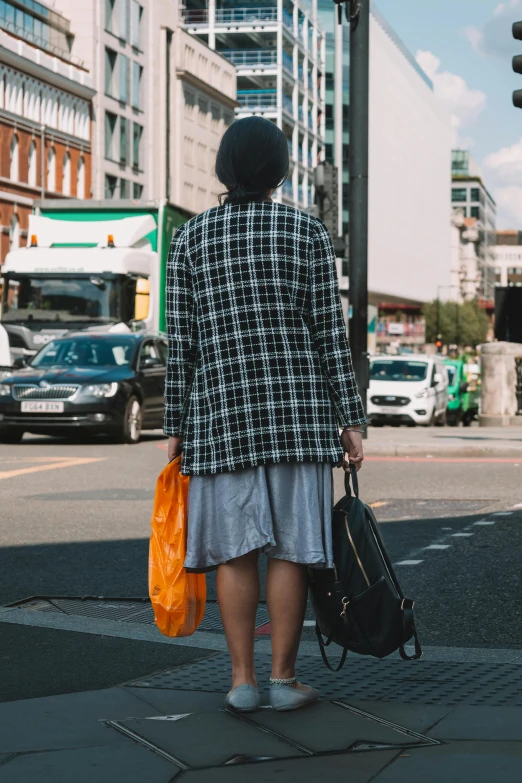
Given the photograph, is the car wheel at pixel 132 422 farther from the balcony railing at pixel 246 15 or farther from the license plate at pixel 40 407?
the balcony railing at pixel 246 15

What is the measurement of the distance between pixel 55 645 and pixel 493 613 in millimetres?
2008

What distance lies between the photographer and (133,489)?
13195mm

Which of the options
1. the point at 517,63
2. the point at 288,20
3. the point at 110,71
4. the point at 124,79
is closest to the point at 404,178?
the point at 288,20

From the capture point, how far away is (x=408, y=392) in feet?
109

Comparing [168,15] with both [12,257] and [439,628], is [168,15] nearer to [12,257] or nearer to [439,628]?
[12,257]

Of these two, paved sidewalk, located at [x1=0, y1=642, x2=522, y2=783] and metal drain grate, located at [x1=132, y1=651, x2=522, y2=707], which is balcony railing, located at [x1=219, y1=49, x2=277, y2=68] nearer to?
metal drain grate, located at [x1=132, y1=651, x2=522, y2=707]

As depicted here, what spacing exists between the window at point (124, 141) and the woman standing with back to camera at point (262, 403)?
7415 centimetres

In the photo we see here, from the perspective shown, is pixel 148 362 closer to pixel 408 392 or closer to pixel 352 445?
pixel 408 392

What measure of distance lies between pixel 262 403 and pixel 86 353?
1688 centimetres

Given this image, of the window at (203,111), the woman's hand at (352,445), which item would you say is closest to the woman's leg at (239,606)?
the woman's hand at (352,445)

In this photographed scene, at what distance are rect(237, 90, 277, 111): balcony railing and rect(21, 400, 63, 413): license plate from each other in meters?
86.4

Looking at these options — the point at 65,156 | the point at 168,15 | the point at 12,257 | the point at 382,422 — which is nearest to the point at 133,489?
the point at 12,257

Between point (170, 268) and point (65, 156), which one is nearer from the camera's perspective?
point (170, 268)

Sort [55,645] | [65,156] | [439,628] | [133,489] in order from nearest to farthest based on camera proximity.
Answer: [55,645] → [439,628] → [133,489] → [65,156]
